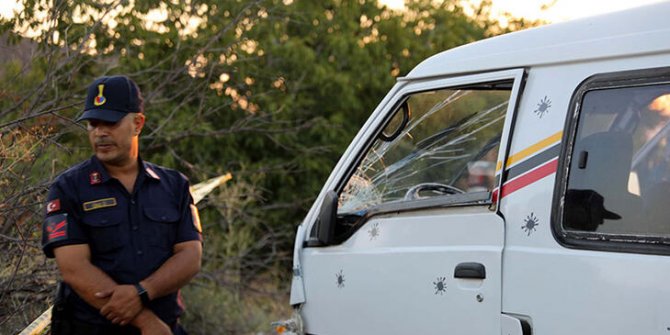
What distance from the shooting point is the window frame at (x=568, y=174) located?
3.54 m

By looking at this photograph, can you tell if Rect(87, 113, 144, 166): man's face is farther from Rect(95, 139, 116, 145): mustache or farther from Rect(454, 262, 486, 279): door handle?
Rect(454, 262, 486, 279): door handle

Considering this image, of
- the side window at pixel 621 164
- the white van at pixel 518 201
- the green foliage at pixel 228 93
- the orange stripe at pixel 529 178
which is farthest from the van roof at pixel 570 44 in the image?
the green foliage at pixel 228 93

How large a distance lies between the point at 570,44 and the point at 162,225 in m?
1.69

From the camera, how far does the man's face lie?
3762 millimetres

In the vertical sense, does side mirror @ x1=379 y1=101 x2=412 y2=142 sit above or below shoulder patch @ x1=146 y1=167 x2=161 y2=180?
above

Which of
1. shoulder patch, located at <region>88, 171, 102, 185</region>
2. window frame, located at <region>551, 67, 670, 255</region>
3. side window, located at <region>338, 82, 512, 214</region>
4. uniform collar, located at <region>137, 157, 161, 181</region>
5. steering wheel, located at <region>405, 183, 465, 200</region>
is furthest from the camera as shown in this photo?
steering wheel, located at <region>405, 183, 465, 200</region>

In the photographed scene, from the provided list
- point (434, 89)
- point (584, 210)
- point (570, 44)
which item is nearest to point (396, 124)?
point (434, 89)

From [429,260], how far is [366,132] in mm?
843

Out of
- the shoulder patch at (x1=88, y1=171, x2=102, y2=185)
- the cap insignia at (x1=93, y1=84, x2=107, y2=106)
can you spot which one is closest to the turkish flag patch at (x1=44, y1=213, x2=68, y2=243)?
the shoulder patch at (x1=88, y1=171, x2=102, y2=185)

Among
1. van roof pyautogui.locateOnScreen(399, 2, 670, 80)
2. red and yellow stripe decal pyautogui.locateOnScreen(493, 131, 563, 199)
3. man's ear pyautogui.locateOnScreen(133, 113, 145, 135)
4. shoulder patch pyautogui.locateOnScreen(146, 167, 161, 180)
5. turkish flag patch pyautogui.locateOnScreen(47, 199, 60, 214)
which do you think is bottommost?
turkish flag patch pyautogui.locateOnScreen(47, 199, 60, 214)

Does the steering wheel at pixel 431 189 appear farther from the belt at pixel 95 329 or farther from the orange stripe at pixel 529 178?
the belt at pixel 95 329

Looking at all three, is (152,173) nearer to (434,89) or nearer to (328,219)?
(328,219)

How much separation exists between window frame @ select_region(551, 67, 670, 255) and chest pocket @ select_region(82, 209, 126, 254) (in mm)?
1610

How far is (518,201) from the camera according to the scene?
3.96 metres
